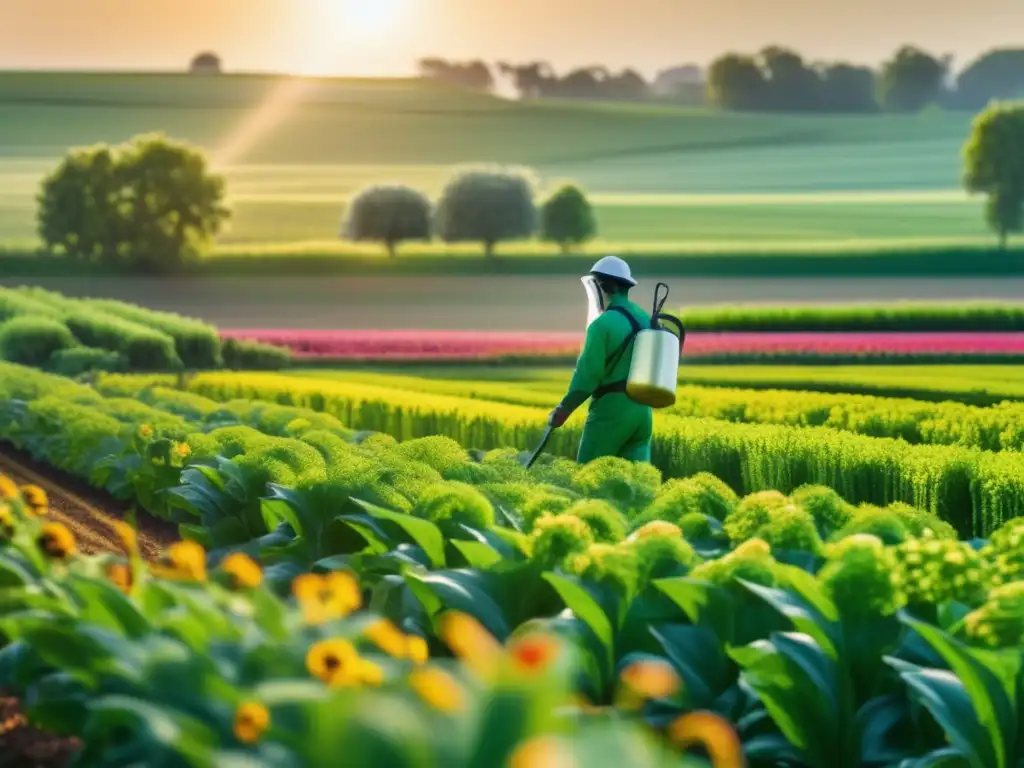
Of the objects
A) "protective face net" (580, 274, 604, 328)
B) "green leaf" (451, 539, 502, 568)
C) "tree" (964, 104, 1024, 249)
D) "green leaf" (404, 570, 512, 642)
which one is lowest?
"green leaf" (404, 570, 512, 642)

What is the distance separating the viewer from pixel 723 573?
5184mm

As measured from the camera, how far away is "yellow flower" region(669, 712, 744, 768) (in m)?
3.42

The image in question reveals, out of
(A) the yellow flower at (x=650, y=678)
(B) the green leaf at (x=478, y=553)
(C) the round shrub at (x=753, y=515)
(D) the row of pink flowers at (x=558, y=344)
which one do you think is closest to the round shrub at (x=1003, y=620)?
(A) the yellow flower at (x=650, y=678)

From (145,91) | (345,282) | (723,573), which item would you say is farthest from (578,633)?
(145,91)

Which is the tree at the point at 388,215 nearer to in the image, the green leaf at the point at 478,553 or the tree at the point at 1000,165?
the tree at the point at 1000,165

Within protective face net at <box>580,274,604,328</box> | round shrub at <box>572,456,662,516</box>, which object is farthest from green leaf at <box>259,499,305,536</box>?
protective face net at <box>580,274,604,328</box>

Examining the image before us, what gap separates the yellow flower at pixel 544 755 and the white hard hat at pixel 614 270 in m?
6.50

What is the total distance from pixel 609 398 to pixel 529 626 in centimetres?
443

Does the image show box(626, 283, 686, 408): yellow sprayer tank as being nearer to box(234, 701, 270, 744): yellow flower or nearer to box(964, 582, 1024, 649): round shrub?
box(964, 582, 1024, 649): round shrub

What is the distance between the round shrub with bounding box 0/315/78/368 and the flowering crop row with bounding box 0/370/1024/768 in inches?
643

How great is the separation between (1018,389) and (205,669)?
Result: 1468cm

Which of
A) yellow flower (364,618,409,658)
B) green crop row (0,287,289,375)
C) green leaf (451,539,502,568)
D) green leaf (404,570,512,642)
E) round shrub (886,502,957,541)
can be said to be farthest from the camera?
green crop row (0,287,289,375)

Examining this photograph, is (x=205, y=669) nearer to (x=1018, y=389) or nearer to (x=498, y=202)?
(x=1018, y=389)

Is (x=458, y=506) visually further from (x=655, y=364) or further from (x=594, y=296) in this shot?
(x=594, y=296)
